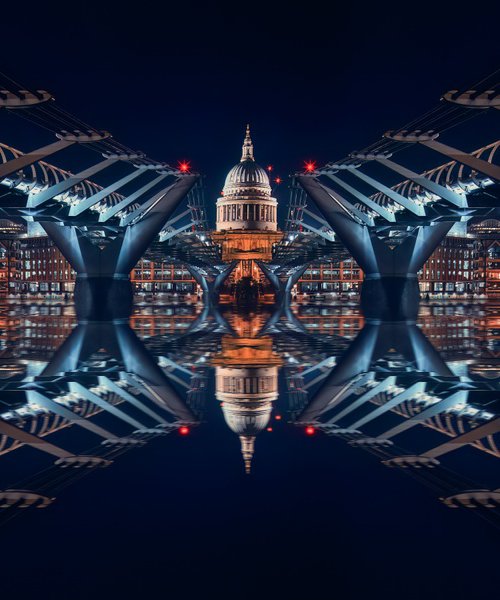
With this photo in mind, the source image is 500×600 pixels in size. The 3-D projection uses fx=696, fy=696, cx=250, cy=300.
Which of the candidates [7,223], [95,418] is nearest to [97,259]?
[95,418]

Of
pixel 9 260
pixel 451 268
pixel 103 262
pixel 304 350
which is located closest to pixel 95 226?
pixel 103 262

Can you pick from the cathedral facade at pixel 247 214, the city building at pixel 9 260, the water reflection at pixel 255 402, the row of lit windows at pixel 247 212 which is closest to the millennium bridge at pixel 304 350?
the water reflection at pixel 255 402

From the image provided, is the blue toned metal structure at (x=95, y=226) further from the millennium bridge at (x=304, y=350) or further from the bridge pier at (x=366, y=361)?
the bridge pier at (x=366, y=361)

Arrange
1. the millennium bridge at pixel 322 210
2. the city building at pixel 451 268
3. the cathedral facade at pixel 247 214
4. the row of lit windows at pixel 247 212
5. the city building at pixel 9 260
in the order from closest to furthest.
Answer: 1. the millennium bridge at pixel 322 210
2. the city building at pixel 9 260
3. the city building at pixel 451 268
4. the cathedral facade at pixel 247 214
5. the row of lit windows at pixel 247 212

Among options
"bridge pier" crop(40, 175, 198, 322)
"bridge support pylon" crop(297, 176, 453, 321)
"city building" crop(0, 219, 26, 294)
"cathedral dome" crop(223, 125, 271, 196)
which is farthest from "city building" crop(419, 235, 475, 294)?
"bridge pier" crop(40, 175, 198, 322)

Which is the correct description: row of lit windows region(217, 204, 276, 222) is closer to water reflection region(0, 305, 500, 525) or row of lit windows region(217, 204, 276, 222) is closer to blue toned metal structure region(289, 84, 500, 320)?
blue toned metal structure region(289, 84, 500, 320)

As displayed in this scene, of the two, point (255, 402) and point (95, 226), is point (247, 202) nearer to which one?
point (95, 226)
